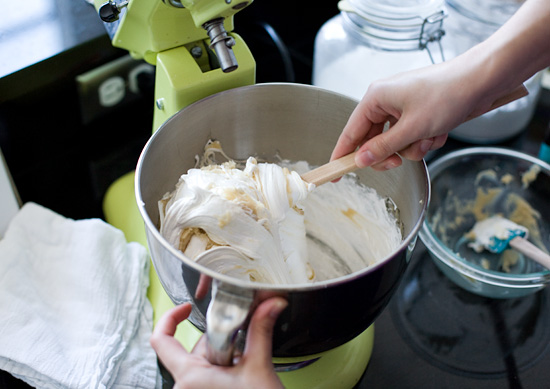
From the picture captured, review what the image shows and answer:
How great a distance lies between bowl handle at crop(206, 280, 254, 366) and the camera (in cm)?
43

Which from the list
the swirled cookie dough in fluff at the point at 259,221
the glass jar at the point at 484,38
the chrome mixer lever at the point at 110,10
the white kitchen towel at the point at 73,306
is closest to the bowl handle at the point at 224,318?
the swirled cookie dough in fluff at the point at 259,221

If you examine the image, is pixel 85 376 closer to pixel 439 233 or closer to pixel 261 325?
pixel 261 325

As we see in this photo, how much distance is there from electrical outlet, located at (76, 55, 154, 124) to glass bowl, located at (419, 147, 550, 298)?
55 cm

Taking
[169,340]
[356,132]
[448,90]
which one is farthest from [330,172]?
[169,340]

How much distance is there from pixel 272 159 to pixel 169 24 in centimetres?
23

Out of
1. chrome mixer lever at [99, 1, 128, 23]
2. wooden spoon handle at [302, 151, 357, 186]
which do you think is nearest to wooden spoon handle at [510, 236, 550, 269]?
wooden spoon handle at [302, 151, 357, 186]

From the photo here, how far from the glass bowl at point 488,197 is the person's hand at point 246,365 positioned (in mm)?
461

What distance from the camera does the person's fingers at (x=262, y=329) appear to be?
0.44 metres

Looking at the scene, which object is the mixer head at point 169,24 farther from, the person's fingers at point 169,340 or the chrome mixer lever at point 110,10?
the person's fingers at point 169,340

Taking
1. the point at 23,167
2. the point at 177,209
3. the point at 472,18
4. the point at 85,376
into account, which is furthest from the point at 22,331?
the point at 472,18

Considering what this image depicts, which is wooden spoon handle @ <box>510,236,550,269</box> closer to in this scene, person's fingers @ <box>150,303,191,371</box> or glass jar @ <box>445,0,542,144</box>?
glass jar @ <box>445,0,542,144</box>

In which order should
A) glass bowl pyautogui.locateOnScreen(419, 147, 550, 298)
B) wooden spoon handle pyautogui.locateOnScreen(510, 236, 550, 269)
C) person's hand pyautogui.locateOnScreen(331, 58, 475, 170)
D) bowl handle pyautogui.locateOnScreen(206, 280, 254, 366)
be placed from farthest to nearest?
1. glass bowl pyautogui.locateOnScreen(419, 147, 550, 298)
2. wooden spoon handle pyautogui.locateOnScreen(510, 236, 550, 269)
3. person's hand pyautogui.locateOnScreen(331, 58, 475, 170)
4. bowl handle pyautogui.locateOnScreen(206, 280, 254, 366)

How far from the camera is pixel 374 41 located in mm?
842

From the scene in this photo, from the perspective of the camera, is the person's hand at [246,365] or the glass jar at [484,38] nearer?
the person's hand at [246,365]
